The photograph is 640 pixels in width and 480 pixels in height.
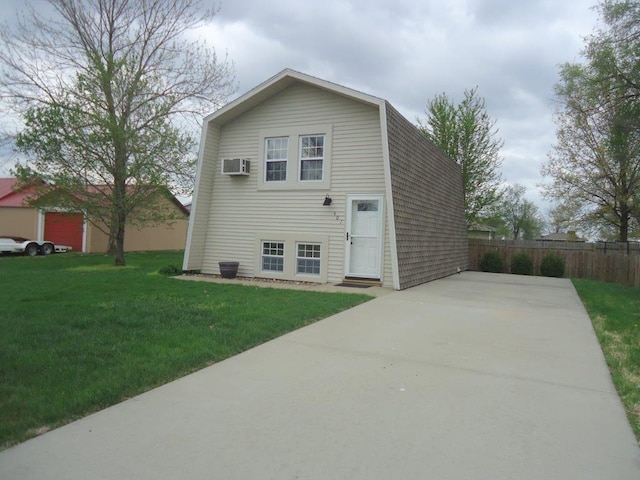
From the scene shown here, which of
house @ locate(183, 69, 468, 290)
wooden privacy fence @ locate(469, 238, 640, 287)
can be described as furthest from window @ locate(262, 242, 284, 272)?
wooden privacy fence @ locate(469, 238, 640, 287)

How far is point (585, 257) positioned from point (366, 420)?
18215mm

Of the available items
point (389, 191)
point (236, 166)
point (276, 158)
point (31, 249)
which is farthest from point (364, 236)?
point (31, 249)

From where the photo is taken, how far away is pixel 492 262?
1914 centimetres

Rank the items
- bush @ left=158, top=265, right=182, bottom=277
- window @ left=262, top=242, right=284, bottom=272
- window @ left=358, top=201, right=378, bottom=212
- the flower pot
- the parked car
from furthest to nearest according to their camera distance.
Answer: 1. the parked car
2. bush @ left=158, top=265, right=182, bottom=277
3. window @ left=262, top=242, right=284, bottom=272
4. the flower pot
5. window @ left=358, top=201, right=378, bottom=212

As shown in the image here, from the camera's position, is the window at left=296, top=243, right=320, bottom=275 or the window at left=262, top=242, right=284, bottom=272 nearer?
the window at left=296, top=243, right=320, bottom=275

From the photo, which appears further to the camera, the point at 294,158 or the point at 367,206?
the point at 294,158

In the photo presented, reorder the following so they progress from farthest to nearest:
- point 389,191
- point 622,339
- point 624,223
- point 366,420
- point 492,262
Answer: point 624,223 < point 492,262 < point 389,191 < point 622,339 < point 366,420

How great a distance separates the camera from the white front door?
11109 mm

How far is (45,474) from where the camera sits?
2.65 m

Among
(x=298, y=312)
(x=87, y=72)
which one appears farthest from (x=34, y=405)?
(x=87, y=72)

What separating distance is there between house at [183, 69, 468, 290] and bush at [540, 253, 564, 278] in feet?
22.8

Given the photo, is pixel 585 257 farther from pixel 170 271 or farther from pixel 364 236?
pixel 170 271

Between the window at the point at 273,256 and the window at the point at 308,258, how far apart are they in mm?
508

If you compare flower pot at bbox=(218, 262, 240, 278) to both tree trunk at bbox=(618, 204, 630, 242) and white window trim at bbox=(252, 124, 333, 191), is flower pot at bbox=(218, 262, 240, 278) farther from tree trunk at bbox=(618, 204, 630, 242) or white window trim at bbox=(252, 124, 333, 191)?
tree trunk at bbox=(618, 204, 630, 242)
